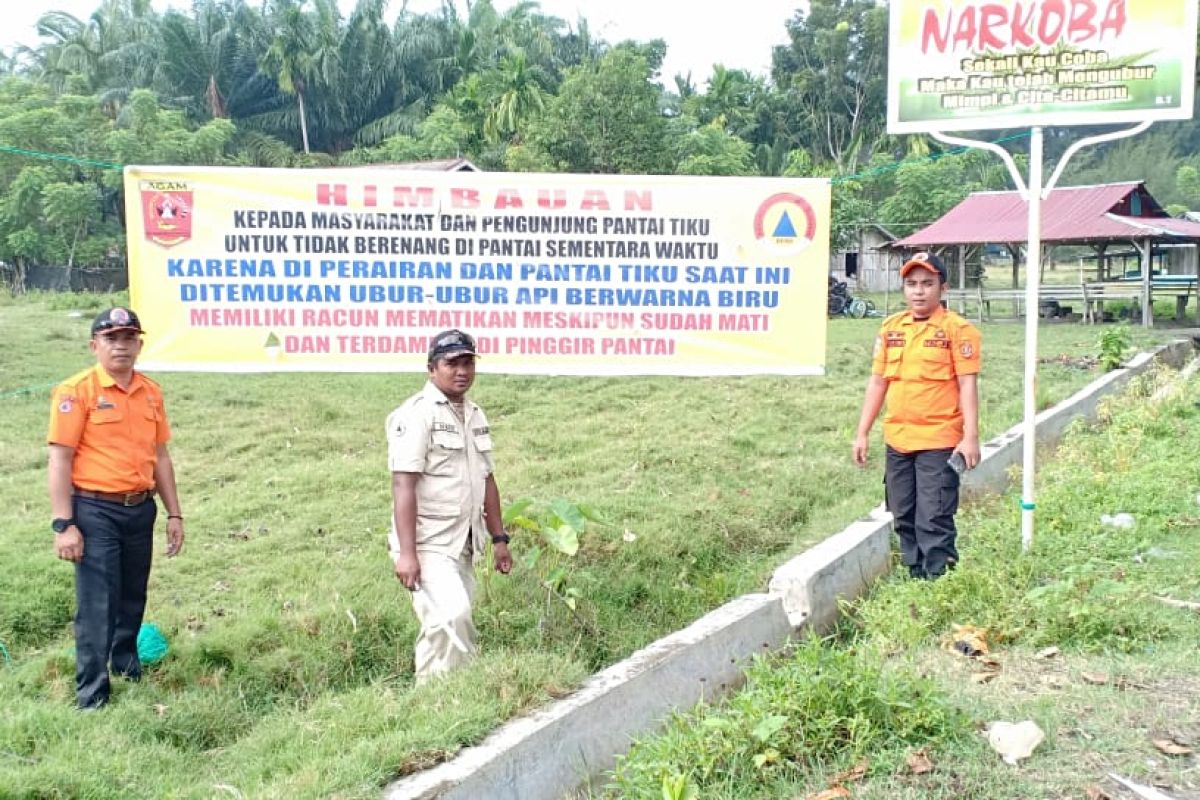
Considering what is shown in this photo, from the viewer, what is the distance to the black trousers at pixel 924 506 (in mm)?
4734

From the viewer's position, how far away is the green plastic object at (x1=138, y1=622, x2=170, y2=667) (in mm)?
4277

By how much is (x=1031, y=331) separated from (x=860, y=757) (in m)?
3.08

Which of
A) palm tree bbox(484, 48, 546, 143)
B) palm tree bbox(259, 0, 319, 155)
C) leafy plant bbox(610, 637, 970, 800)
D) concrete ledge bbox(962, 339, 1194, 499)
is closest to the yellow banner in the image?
concrete ledge bbox(962, 339, 1194, 499)

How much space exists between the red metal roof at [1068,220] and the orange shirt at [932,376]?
1845 cm

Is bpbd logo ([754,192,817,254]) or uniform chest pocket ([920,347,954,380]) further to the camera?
bpbd logo ([754,192,817,254])

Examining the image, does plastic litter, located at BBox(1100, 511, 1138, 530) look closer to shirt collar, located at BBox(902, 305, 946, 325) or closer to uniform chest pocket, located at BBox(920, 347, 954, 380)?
uniform chest pocket, located at BBox(920, 347, 954, 380)

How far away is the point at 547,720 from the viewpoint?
3287mm

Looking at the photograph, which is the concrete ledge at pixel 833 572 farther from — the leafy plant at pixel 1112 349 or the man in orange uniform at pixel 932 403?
the leafy plant at pixel 1112 349

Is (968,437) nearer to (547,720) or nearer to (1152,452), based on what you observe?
(547,720)

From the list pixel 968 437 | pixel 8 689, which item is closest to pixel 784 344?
pixel 968 437

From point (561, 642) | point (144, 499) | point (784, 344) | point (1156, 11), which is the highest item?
point (1156, 11)

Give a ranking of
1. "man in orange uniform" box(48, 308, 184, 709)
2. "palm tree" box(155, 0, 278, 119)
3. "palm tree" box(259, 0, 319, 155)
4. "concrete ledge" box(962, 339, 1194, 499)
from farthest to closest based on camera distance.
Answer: "palm tree" box(155, 0, 278, 119), "palm tree" box(259, 0, 319, 155), "concrete ledge" box(962, 339, 1194, 499), "man in orange uniform" box(48, 308, 184, 709)

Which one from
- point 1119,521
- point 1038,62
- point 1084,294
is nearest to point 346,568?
point 1119,521

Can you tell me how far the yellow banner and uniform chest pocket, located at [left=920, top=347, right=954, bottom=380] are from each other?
0.72 metres
